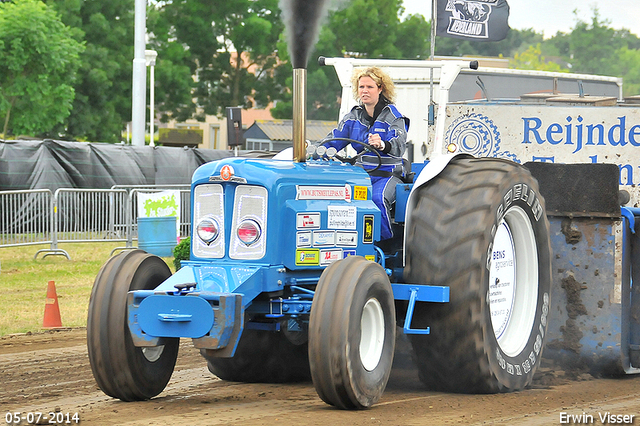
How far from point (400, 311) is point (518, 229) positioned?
1.13 m

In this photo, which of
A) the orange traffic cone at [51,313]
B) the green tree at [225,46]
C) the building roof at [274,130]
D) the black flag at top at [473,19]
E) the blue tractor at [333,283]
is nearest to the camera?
the blue tractor at [333,283]

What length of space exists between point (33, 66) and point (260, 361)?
29.7 metres

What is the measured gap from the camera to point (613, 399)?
5.95 m

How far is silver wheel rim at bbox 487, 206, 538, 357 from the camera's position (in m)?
6.40

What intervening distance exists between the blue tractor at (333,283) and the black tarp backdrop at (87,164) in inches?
524

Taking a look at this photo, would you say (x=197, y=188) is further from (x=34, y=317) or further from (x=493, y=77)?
(x=493, y=77)

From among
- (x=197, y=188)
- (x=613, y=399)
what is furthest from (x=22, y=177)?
(x=613, y=399)

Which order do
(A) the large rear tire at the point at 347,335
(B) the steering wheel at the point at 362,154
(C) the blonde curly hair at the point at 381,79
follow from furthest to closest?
(C) the blonde curly hair at the point at 381,79
(B) the steering wheel at the point at 362,154
(A) the large rear tire at the point at 347,335

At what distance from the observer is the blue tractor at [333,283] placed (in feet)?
17.0

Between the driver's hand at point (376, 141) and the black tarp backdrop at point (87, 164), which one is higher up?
the black tarp backdrop at point (87, 164)

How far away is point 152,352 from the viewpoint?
5.71 meters

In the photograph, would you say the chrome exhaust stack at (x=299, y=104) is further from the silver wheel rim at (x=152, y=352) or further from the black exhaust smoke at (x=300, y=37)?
the silver wheel rim at (x=152, y=352)

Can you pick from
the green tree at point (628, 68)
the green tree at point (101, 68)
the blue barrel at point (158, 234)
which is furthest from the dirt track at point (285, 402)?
the green tree at point (628, 68)

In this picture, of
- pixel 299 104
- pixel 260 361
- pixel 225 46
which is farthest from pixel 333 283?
pixel 225 46
